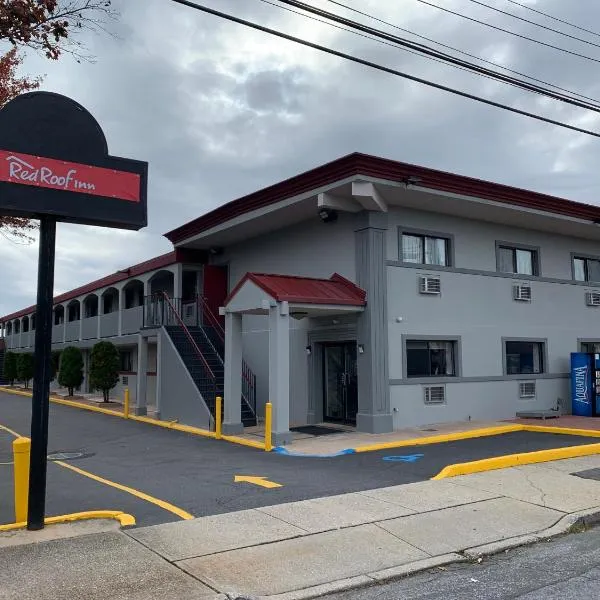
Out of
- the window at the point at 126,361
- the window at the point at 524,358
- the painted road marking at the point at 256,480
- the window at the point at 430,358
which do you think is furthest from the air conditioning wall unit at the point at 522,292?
the window at the point at 126,361

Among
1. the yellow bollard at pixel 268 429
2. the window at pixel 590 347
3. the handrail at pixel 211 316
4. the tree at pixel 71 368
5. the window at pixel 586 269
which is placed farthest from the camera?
the tree at pixel 71 368

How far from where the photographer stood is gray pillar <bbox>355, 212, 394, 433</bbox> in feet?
49.8

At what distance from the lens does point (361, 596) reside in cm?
532

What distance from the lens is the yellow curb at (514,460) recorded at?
10164mm

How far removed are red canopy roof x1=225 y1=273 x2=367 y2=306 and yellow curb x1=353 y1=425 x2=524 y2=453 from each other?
11.5 feet

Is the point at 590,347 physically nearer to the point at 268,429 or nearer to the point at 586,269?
the point at 586,269

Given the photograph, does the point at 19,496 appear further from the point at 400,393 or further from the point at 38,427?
the point at 400,393

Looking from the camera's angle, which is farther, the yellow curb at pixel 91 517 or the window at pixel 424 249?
the window at pixel 424 249

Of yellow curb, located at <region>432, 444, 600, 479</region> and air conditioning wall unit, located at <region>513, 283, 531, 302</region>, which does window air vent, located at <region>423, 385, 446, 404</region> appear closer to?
air conditioning wall unit, located at <region>513, 283, 531, 302</region>

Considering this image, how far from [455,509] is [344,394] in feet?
28.9

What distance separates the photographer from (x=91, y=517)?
7340 millimetres

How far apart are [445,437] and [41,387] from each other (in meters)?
9.85

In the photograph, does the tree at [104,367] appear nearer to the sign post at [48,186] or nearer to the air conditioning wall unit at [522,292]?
the air conditioning wall unit at [522,292]

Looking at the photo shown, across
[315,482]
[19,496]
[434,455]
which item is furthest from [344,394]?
[19,496]
